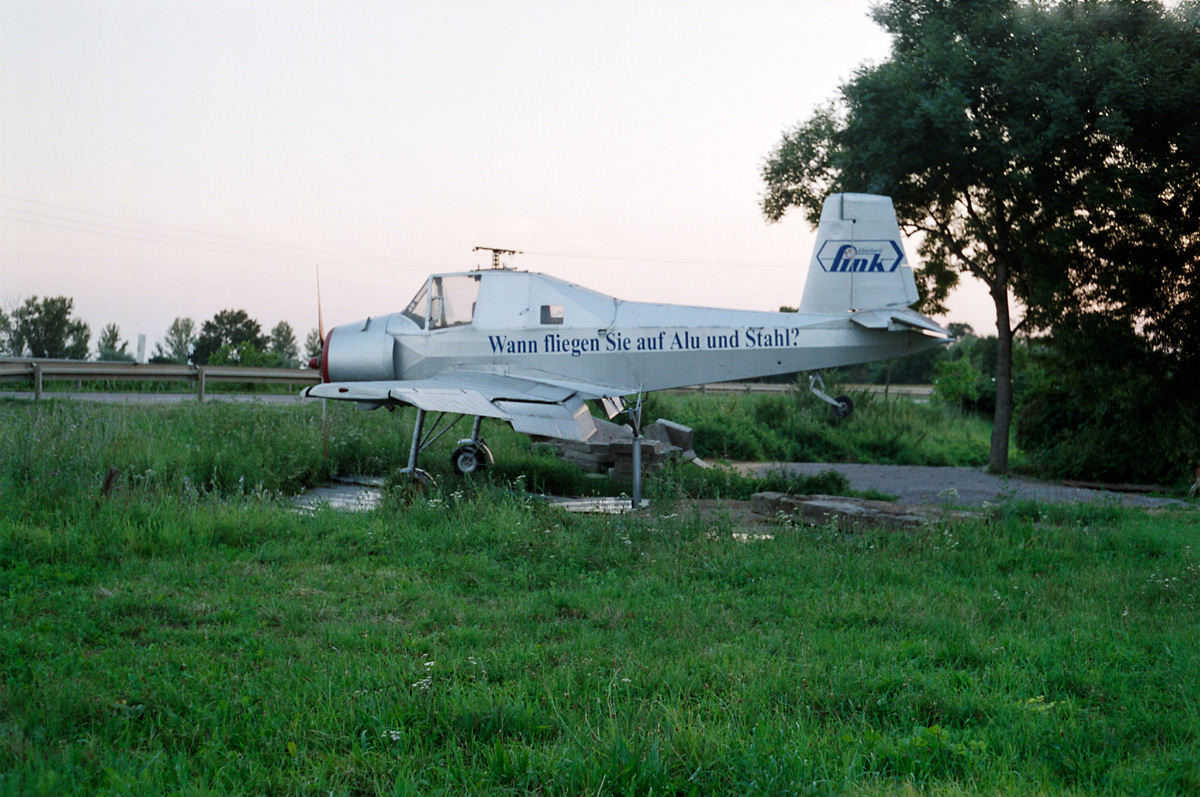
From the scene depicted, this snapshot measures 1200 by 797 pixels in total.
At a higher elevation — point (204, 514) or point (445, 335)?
point (445, 335)

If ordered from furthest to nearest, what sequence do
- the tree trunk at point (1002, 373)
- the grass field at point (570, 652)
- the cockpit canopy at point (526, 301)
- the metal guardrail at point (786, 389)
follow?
the metal guardrail at point (786, 389) → the tree trunk at point (1002, 373) → the cockpit canopy at point (526, 301) → the grass field at point (570, 652)

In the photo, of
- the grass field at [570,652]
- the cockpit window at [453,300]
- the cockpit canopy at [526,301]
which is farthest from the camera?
the cockpit window at [453,300]

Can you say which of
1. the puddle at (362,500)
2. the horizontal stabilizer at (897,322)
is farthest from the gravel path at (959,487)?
the puddle at (362,500)

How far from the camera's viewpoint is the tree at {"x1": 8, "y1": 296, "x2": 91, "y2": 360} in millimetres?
44156

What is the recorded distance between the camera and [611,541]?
739 centimetres

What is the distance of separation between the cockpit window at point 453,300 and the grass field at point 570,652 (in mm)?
3931

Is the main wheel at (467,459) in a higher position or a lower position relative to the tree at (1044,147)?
lower

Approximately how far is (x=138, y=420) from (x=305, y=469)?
382 cm

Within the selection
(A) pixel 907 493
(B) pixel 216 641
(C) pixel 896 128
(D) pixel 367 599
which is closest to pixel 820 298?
(A) pixel 907 493

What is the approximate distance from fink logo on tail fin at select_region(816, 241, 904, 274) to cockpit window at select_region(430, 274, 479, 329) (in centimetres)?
478

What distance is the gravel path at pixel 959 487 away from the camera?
1150cm

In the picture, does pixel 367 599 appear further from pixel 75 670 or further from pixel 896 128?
pixel 896 128

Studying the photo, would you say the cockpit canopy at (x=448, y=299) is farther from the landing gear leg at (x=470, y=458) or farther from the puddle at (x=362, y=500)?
the puddle at (x=362, y=500)

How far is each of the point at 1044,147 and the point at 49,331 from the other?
49085 millimetres
